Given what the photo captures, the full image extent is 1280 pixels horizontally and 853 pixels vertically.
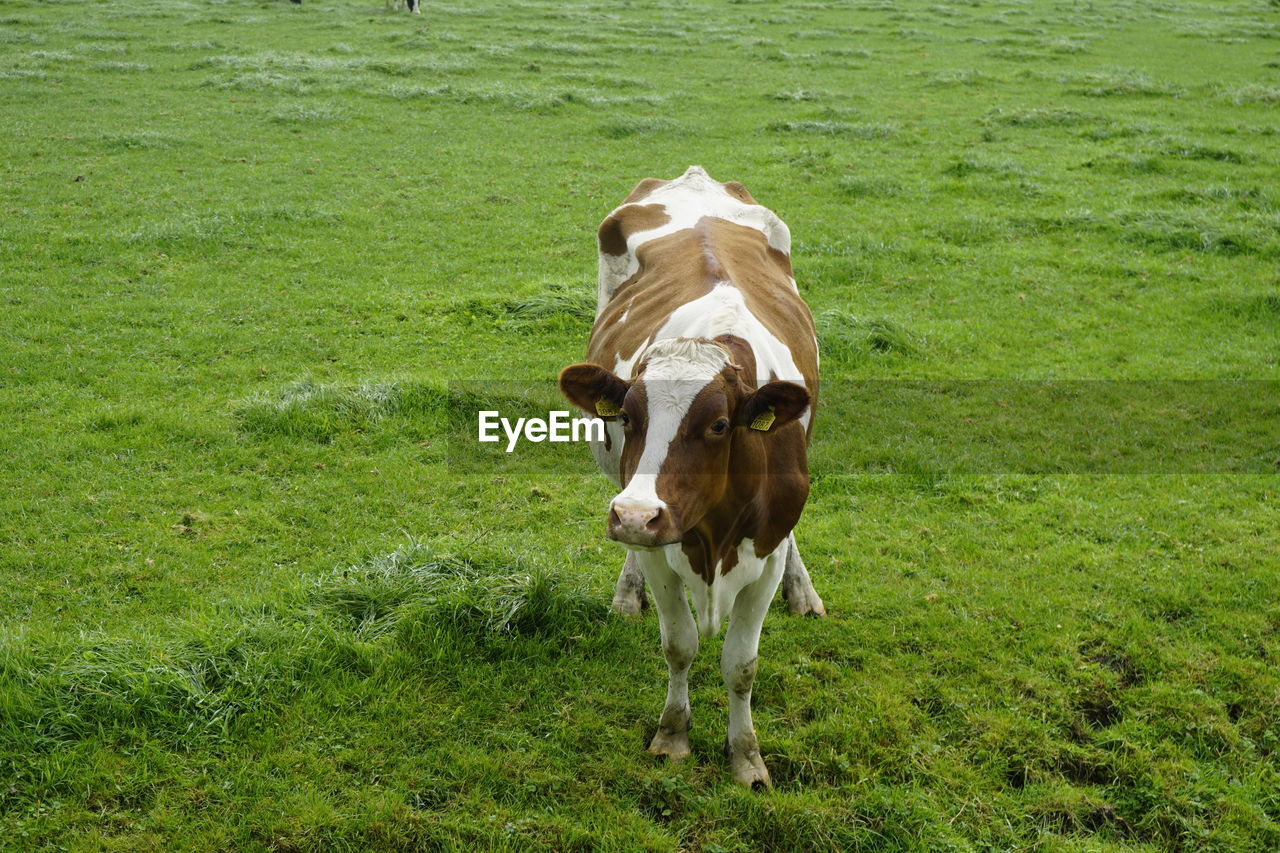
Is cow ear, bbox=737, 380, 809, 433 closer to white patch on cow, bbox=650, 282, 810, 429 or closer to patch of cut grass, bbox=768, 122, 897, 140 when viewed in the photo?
white patch on cow, bbox=650, 282, 810, 429

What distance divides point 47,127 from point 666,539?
18.1 meters

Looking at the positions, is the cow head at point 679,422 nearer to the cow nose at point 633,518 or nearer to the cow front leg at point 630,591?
the cow nose at point 633,518

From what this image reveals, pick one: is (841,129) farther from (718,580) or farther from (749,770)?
(749,770)

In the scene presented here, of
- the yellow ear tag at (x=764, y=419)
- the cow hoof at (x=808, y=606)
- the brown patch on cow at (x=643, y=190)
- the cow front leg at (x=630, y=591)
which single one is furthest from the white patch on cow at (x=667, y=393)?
the brown patch on cow at (x=643, y=190)

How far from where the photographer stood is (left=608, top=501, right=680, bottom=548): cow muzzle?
3.79m

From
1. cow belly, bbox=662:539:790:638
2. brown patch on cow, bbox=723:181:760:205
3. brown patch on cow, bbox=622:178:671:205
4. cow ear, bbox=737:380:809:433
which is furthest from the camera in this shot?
brown patch on cow, bbox=723:181:760:205

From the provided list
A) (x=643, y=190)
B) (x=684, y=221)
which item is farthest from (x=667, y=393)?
(x=643, y=190)

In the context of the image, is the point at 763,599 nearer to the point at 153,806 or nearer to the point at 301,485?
the point at 153,806

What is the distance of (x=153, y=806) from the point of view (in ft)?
15.1

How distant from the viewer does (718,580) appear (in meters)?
4.83

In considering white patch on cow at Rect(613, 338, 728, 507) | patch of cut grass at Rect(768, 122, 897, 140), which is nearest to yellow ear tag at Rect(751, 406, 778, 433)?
white patch on cow at Rect(613, 338, 728, 507)

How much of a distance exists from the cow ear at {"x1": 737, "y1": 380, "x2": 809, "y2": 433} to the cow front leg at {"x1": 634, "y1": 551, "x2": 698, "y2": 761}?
91cm

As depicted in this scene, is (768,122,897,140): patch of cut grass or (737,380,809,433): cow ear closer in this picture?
(737,380,809,433): cow ear

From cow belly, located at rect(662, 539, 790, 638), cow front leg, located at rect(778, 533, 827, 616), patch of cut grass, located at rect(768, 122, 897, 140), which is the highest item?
patch of cut grass, located at rect(768, 122, 897, 140)
